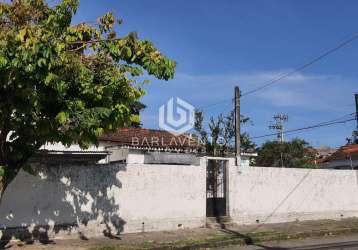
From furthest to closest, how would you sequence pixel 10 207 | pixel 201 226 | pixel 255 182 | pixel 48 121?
pixel 255 182
pixel 201 226
pixel 10 207
pixel 48 121

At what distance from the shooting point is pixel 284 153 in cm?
4378

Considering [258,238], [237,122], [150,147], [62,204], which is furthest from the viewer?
[150,147]

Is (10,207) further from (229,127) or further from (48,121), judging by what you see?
(229,127)

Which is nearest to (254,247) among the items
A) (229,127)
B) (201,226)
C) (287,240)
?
(287,240)

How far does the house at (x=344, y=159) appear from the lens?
37188mm

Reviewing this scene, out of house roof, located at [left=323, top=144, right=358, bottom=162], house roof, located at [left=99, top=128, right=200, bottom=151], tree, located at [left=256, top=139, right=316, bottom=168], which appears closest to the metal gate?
house roof, located at [left=99, top=128, right=200, bottom=151]

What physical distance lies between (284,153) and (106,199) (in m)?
31.4

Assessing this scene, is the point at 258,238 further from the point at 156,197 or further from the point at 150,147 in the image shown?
the point at 150,147

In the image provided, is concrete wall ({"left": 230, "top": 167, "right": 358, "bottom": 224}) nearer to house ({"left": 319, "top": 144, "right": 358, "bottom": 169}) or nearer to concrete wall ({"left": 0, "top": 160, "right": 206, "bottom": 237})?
concrete wall ({"left": 0, "top": 160, "right": 206, "bottom": 237})

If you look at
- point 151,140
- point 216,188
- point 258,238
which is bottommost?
point 258,238

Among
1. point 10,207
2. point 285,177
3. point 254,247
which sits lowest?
point 254,247

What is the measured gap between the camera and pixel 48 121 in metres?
9.66

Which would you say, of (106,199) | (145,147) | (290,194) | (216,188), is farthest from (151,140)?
(106,199)

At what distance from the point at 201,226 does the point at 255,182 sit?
2752 mm
